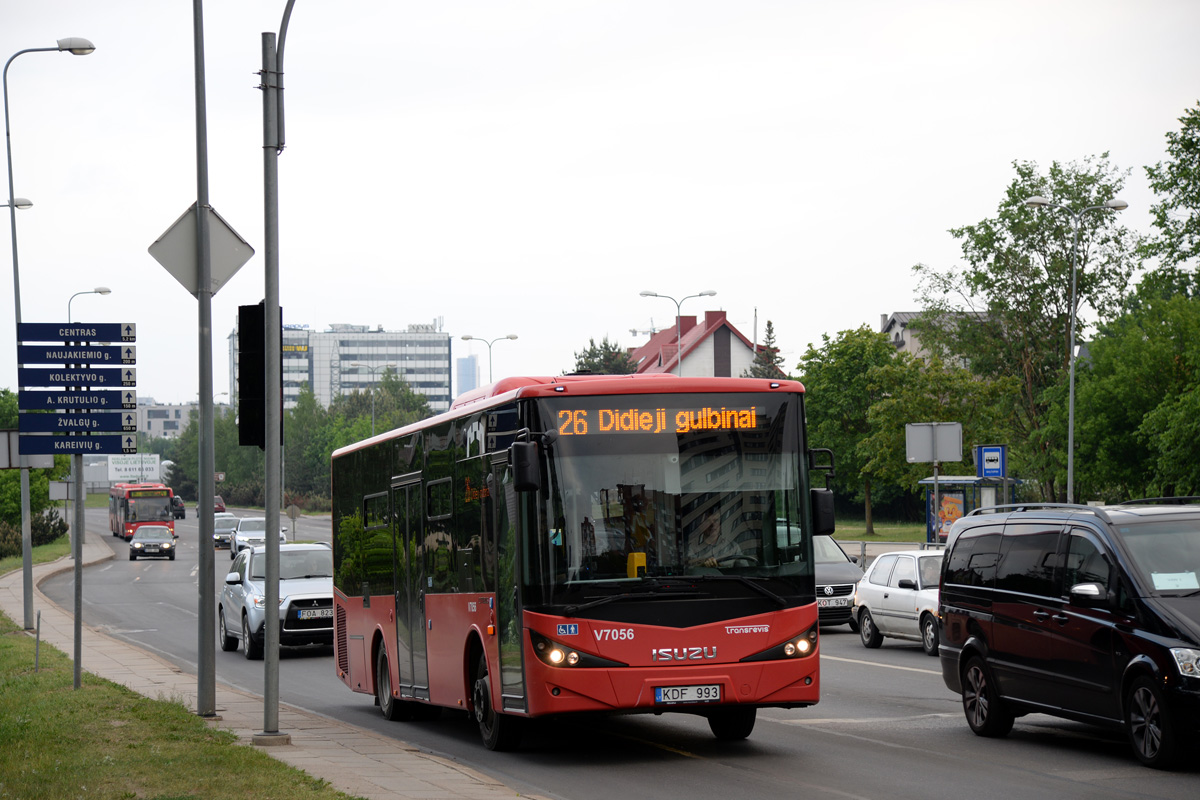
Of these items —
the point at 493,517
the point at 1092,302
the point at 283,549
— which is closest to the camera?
the point at 493,517

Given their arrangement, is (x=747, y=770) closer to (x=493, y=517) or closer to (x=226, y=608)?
(x=493, y=517)

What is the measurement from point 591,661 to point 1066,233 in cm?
6277

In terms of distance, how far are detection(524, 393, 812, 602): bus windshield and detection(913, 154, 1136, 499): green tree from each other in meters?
57.1

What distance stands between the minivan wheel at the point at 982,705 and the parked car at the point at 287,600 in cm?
1192

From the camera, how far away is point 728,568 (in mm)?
11039

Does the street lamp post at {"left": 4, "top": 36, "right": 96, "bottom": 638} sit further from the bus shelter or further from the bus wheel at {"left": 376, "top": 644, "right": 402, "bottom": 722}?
the bus shelter

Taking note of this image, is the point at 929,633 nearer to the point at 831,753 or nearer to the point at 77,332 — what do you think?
the point at 831,753

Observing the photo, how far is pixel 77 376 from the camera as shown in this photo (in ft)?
51.3

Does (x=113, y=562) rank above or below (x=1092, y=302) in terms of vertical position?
below

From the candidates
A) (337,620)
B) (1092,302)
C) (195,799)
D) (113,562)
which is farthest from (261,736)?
(1092,302)

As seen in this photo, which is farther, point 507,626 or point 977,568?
point 977,568

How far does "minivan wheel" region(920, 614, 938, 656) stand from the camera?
20.1 metres

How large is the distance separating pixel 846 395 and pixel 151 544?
34.6 meters

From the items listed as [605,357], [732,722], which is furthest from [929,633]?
[605,357]
